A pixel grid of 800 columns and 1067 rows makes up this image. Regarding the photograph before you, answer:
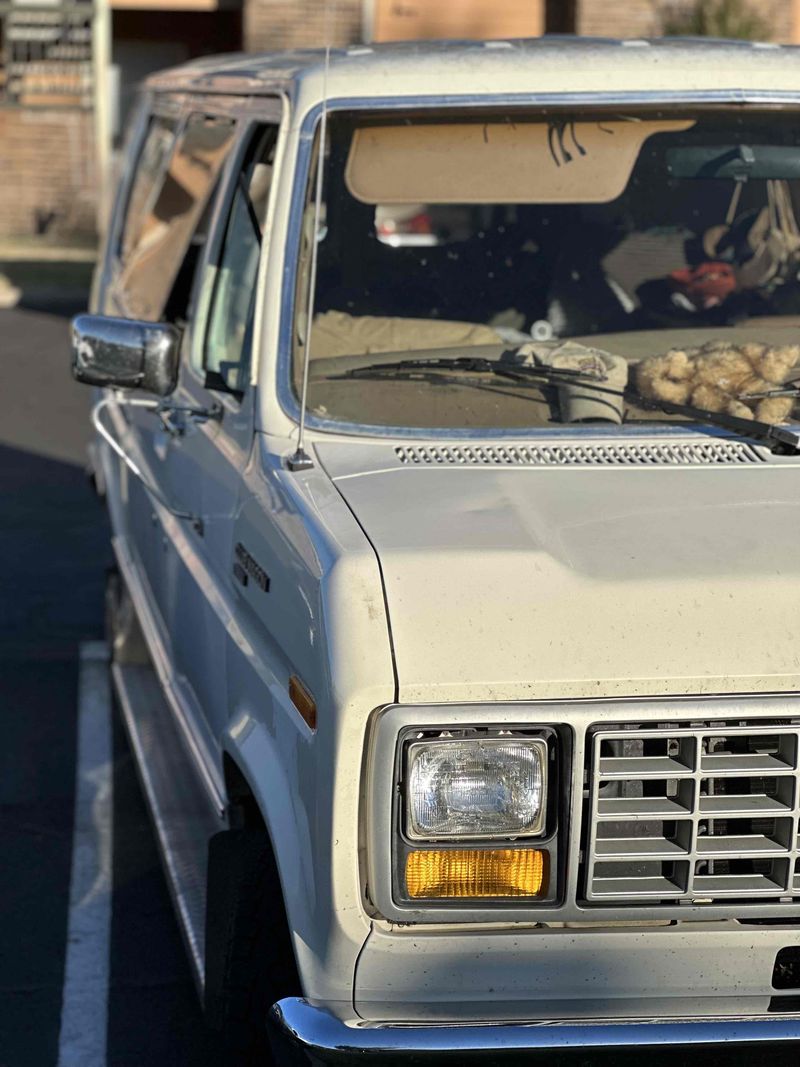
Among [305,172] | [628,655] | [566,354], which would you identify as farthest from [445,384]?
[628,655]

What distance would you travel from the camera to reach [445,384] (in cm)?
351

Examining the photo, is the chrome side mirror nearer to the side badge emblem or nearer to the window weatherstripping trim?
the window weatherstripping trim

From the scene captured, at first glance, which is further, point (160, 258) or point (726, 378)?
point (160, 258)

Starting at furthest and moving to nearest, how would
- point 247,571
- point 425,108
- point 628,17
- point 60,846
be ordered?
1. point 628,17
2. point 60,846
3. point 425,108
4. point 247,571

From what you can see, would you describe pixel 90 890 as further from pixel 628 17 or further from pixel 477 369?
pixel 628 17

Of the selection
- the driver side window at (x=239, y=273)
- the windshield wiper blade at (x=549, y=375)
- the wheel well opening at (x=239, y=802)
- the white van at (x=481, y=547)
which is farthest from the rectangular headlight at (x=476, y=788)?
the driver side window at (x=239, y=273)

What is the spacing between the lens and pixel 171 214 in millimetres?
5441

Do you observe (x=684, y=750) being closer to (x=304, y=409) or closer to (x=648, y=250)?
(x=304, y=409)

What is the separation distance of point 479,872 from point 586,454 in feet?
3.27

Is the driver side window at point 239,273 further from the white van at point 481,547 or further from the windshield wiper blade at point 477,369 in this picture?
the windshield wiper blade at point 477,369

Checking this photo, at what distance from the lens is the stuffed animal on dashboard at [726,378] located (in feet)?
11.4

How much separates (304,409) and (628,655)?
3.41ft

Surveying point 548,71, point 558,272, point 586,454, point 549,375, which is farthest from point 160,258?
point 586,454

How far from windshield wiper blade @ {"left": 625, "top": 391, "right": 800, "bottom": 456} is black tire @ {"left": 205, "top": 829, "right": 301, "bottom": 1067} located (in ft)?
4.05
